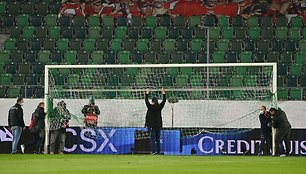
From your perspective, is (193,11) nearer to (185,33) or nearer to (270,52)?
(185,33)

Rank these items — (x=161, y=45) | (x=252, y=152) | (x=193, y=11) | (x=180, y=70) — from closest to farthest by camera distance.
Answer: (x=252, y=152), (x=180, y=70), (x=161, y=45), (x=193, y=11)

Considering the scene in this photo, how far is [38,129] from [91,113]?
192cm

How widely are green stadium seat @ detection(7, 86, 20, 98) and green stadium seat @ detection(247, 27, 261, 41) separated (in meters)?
11.8

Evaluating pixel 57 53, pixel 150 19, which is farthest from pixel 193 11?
pixel 57 53

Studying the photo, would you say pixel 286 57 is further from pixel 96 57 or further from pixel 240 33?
pixel 96 57

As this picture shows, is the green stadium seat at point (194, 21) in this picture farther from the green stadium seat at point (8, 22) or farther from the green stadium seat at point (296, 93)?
the green stadium seat at point (296, 93)

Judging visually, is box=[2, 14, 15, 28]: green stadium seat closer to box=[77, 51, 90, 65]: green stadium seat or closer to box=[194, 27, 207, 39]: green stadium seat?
box=[77, 51, 90, 65]: green stadium seat

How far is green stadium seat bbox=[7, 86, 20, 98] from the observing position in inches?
1305

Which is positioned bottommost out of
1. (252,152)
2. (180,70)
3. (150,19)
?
(252,152)

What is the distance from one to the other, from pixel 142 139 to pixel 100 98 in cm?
254

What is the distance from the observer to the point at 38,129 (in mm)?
30016

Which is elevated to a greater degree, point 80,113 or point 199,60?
point 199,60

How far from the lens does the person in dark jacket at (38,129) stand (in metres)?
29.8

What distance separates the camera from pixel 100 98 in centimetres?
3188
